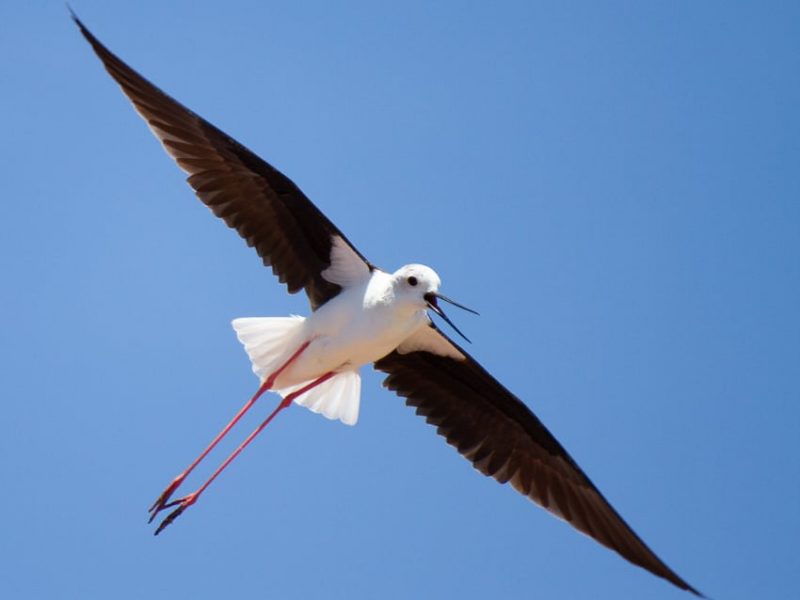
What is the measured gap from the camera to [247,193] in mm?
10867

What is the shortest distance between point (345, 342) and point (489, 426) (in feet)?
5.96

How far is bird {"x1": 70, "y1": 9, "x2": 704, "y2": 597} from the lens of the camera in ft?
34.8

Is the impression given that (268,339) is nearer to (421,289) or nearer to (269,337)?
(269,337)

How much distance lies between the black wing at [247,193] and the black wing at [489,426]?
49.9 inches

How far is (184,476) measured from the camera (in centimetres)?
1058

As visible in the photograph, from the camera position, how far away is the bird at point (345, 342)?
10609 mm

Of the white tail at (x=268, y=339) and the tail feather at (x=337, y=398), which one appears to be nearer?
the white tail at (x=268, y=339)

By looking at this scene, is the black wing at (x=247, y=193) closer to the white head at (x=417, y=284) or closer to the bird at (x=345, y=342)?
the bird at (x=345, y=342)

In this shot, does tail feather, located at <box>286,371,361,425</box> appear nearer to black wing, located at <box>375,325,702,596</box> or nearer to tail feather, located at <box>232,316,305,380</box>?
tail feather, located at <box>232,316,305,380</box>

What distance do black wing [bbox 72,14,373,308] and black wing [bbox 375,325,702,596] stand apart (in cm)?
127

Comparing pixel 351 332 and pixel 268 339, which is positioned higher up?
pixel 351 332

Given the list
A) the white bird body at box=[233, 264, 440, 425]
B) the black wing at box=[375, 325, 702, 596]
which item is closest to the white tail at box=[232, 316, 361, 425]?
the white bird body at box=[233, 264, 440, 425]

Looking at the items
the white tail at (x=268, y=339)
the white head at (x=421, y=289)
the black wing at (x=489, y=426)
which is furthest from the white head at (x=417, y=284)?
the black wing at (x=489, y=426)

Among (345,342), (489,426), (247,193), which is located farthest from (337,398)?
(247,193)
